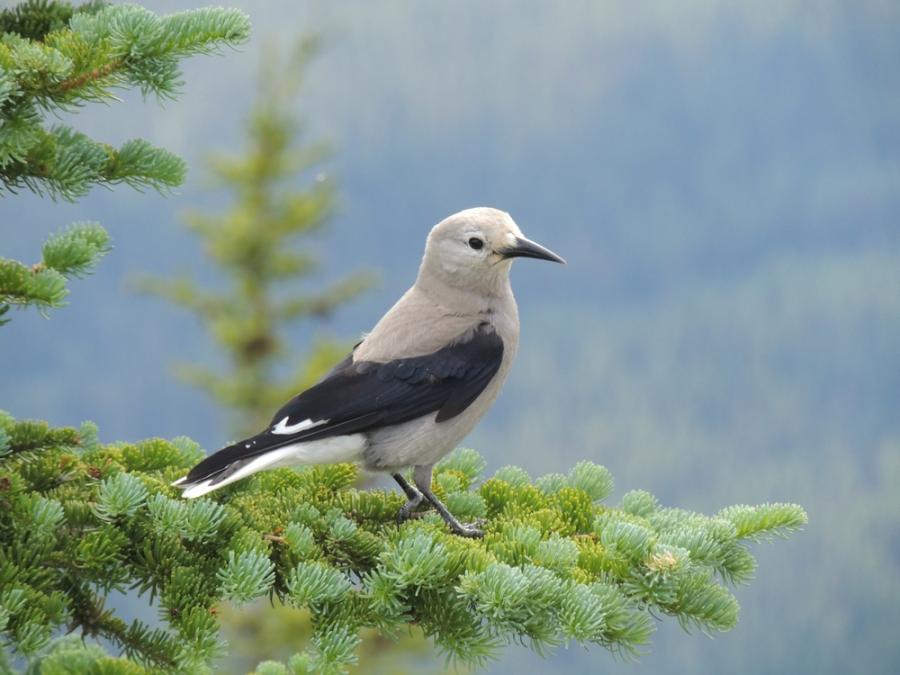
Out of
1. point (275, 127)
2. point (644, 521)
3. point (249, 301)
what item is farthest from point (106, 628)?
point (275, 127)

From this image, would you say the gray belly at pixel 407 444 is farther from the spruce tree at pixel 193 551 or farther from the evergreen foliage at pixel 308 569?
the spruce tree at pixel 193 551

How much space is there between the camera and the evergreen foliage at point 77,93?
285cm

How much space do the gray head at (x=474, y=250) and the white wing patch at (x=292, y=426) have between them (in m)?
0.96

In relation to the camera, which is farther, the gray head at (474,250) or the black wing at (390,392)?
the gray head at (474,250)

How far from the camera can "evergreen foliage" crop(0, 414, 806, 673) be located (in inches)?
111

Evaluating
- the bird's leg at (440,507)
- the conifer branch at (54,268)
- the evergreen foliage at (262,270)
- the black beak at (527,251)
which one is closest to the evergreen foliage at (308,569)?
the bird's leg at (440,507)

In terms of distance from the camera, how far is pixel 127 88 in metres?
2.96

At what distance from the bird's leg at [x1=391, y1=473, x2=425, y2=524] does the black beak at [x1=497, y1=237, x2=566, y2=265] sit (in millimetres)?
995

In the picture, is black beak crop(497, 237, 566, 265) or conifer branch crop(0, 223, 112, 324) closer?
conifer branch crop(0, 223, 112, 324)

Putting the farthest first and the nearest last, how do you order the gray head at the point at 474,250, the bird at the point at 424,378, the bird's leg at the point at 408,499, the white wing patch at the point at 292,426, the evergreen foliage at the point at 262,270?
the evergreen foliage at the point at 262,270, the gray head at the point at 474,250, the bird's leg at the point at 408,499, the bird at the point at 424,378, the white wing patch at the point at 292,426

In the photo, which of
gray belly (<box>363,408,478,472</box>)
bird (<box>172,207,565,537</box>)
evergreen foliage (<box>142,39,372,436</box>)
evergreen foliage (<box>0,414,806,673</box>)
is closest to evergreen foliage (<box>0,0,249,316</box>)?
evergreen foliage (<box>0,414,806,673</box>)

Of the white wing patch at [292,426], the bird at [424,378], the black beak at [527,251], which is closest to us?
the white wing patch at [292,426]

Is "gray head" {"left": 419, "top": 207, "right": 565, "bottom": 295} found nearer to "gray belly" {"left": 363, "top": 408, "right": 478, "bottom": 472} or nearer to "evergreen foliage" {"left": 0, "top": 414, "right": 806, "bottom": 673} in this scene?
"gray belly" {"left": 363, "top": 408, "right": 478, "bottom": 472}

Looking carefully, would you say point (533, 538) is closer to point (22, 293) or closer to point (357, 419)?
point (357, 419)
